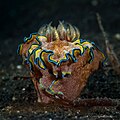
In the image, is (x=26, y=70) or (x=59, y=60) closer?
(x=59, y=60)

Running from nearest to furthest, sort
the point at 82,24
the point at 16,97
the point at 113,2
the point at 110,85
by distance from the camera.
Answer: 1. the point at 16,97
2. the point at 110,85
3. the point at 82,24
4. the point at 113,2

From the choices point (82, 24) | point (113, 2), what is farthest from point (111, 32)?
point (113, 2)

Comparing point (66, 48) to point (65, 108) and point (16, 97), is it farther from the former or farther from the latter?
point (16, 97)
